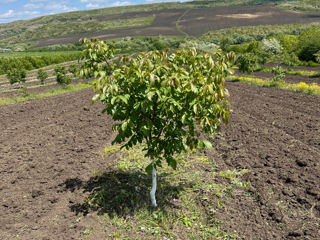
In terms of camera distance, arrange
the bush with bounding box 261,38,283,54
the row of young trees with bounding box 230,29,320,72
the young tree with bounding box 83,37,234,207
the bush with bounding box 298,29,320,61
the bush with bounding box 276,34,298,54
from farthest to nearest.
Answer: the bush with bounding box 276,34,298,54 < the bush with bounding box 261,38,283,54 < the bush with bounding box 298,29,320,61 < the row of young trees with bounding box 230,29,320,72 < the young tree with bounding box 83,37,234,207

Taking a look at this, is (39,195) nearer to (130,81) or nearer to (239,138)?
(130,81)

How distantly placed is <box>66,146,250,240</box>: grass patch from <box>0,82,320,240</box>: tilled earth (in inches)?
12.2

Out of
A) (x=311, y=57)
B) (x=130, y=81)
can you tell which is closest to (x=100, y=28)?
(x=311, y=57)

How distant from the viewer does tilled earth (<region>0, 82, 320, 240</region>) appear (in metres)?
5.64

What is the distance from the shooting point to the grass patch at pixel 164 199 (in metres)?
5.50

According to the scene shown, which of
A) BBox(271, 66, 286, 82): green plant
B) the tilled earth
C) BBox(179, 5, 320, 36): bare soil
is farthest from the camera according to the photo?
BBox(179, 5, 320, 36): bare soil

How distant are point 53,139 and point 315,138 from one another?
34.7ft

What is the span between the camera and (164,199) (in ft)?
21.1

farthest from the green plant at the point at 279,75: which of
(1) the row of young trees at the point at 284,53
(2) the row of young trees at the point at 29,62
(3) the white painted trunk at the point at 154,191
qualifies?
(2) the row of young trees at the point at 29,62

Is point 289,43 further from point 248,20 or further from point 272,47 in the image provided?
point 248,20

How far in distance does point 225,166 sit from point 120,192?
3.61 meters

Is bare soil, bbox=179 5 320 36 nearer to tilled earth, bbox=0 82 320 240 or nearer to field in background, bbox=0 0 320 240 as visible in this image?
tilled earth, bbox=0 82 320 240

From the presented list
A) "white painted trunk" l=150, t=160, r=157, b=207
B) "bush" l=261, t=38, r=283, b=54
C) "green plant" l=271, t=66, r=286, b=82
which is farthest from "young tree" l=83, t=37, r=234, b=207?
"bush" l=261, t=38, r=283, b=54

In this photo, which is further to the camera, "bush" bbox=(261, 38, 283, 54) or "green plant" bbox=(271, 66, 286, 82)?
"bush" bbox=(261, 38, 283, 54)
